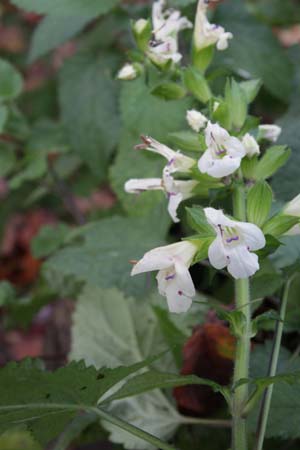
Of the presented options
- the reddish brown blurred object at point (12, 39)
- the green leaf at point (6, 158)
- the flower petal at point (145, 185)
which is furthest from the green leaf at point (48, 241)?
the reddish brown blurred object at point (12, 39)

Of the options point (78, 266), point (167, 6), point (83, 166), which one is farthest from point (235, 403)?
point (83, 166)

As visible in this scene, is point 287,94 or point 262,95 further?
point 262,95

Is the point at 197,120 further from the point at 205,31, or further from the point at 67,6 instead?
the point at 67,6

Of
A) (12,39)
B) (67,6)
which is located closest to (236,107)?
(67,6)

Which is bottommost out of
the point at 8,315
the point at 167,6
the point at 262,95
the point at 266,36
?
the point at 8,315

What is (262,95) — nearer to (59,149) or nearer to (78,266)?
(59,149)

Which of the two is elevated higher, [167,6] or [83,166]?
[167,6]
